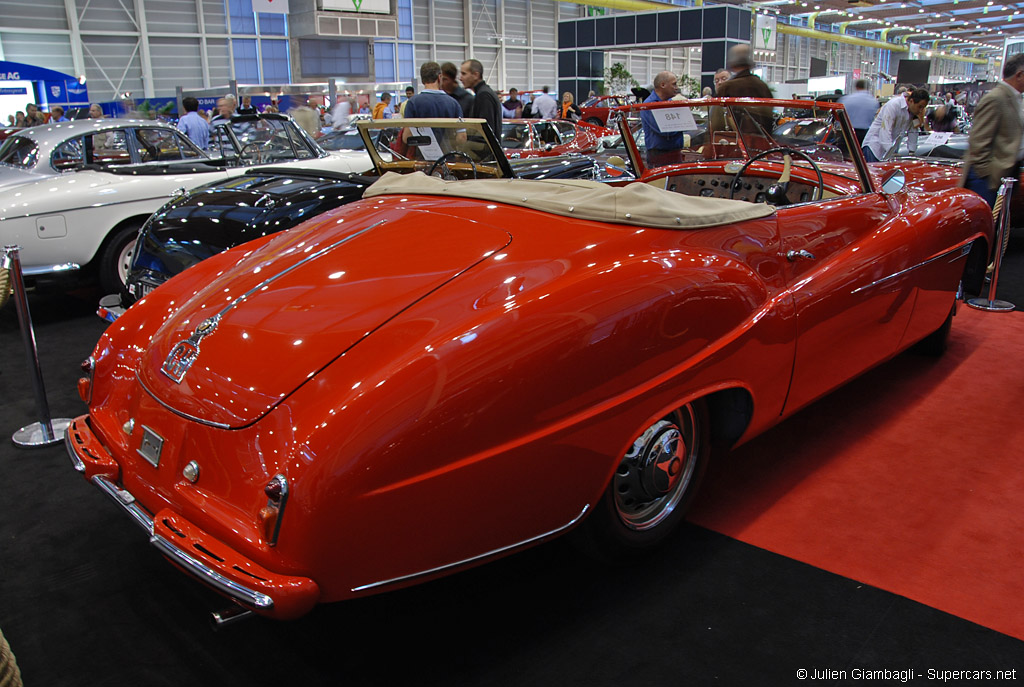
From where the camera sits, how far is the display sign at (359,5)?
2114 centimetres

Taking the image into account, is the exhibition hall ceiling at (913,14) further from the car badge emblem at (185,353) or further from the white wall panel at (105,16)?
the car badge emblem at (185,353)

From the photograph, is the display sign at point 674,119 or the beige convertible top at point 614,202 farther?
the display sign at point 674,119

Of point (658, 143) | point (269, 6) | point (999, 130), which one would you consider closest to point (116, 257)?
point (658, 143)

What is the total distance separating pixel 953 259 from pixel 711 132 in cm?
128

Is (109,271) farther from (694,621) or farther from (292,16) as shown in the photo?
(292,16)

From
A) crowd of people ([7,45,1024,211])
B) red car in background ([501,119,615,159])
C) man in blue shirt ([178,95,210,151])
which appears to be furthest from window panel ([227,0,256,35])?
man in blue shirt ([178,95,210,151])

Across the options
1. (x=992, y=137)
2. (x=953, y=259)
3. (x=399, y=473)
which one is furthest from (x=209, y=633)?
(x=992, y=137)

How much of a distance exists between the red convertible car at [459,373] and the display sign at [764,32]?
2398 cm

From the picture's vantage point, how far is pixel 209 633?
219cm

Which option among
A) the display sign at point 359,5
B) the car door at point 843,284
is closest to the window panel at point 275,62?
the display sign at point 359,5

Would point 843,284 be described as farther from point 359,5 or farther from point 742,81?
point 359,5

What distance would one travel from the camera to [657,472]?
7.70 feet

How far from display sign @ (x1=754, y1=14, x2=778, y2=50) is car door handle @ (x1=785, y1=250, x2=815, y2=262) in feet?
79.7

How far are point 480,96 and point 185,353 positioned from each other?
4.51 m
